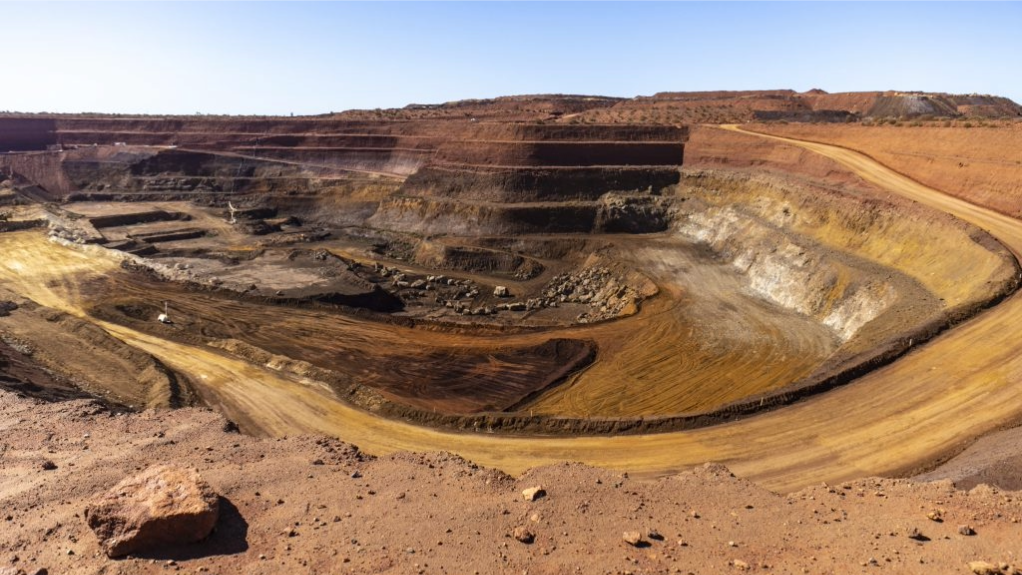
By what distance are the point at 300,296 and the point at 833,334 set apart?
29.5 m

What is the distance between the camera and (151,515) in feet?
32.8

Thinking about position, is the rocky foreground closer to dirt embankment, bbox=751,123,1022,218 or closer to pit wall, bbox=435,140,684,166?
dirt embankment, bbox=751,123,1022,218

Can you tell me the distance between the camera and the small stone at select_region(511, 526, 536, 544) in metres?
10.8

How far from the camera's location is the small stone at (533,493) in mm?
12156

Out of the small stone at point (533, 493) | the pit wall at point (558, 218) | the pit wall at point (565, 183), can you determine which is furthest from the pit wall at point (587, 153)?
the small stone at point (533, 493)

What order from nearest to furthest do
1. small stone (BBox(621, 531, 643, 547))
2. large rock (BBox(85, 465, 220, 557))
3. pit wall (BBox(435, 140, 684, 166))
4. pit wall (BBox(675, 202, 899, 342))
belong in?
large rock (BBox(85, 465, 220, 557))
small stone (BBox(621, 531, 643, 547))
pit wall (BBox(675, 202, 899, 342))
pit wall (BBox(435, 140, 684, 166))

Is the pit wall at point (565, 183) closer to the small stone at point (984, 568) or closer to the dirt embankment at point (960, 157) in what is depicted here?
the dirt embankment at point (960, 157)

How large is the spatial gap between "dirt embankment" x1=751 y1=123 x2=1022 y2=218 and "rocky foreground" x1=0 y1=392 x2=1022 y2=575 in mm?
26397

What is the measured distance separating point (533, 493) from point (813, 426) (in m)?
10.1

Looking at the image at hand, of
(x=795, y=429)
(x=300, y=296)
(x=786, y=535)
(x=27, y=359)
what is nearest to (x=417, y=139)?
(x=300, y=296)

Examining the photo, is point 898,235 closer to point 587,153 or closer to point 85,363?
point 587,153

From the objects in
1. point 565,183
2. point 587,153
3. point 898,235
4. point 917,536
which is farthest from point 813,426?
point 587,153

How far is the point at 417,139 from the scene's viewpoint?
217ft

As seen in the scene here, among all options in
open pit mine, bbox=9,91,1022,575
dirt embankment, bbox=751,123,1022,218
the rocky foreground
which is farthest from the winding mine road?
dirt embankment, bbox=751,123,1022,218
